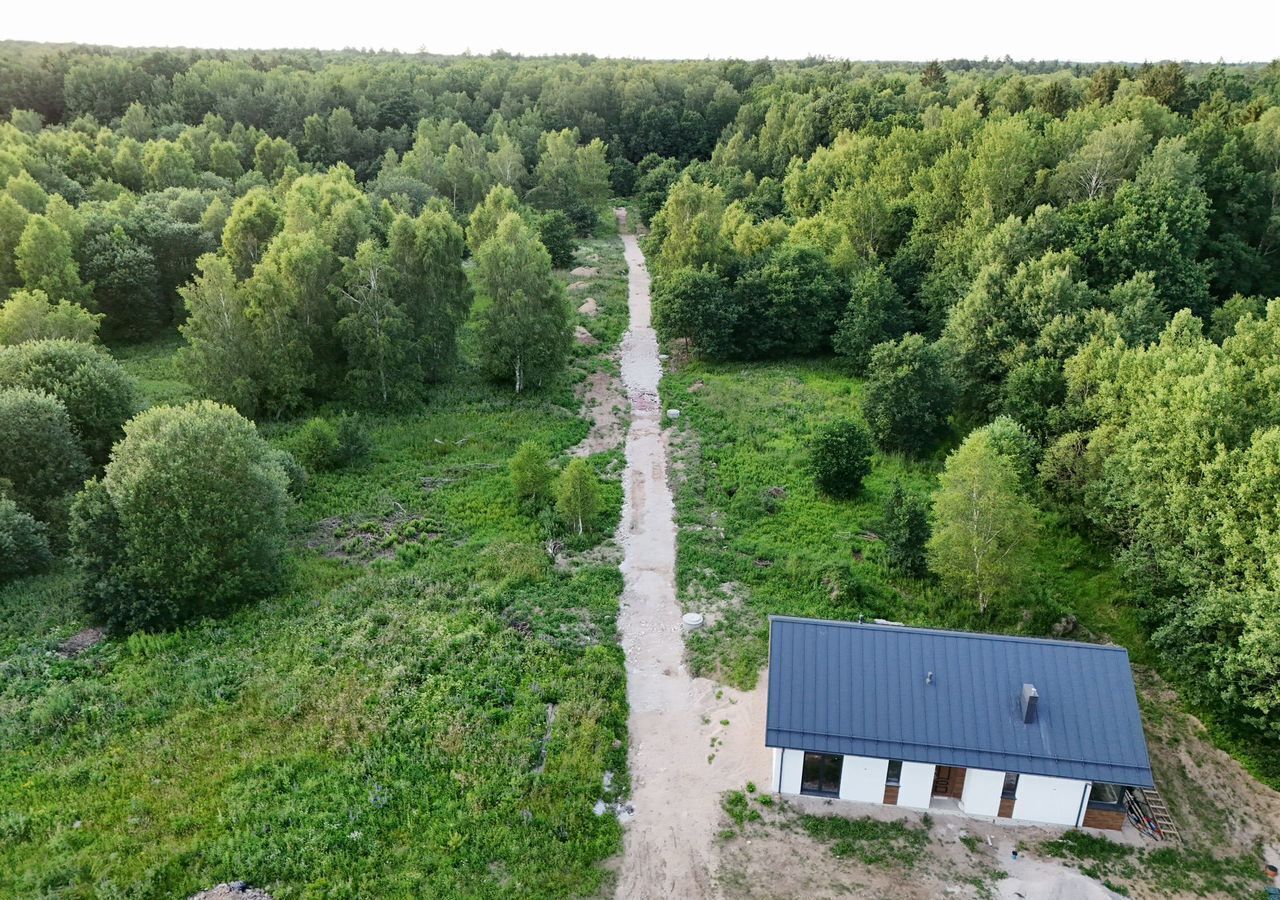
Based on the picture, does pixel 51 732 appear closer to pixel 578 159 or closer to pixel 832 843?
pixel 832 843

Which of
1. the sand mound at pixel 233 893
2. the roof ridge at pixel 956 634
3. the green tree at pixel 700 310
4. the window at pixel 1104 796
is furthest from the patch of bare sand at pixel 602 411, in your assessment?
the window at pixel 1104 796

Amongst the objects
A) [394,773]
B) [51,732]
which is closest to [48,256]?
[51,732]

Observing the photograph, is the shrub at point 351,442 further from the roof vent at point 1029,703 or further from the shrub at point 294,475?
the roof vent at point 1029,703

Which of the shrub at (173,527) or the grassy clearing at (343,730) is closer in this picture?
the grassy clearing at (343,730)

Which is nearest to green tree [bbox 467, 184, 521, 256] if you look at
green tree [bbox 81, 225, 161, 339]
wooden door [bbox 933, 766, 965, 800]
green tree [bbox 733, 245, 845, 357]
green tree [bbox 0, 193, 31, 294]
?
green tree [bbox 733, 245, 845, 357]

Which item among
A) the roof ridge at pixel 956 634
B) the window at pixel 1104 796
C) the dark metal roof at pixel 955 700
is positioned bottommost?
the window at pixel 1104 796

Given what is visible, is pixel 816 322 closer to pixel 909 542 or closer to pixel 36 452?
pixel 909 542

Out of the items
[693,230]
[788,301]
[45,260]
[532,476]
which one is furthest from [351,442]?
[45,260]
